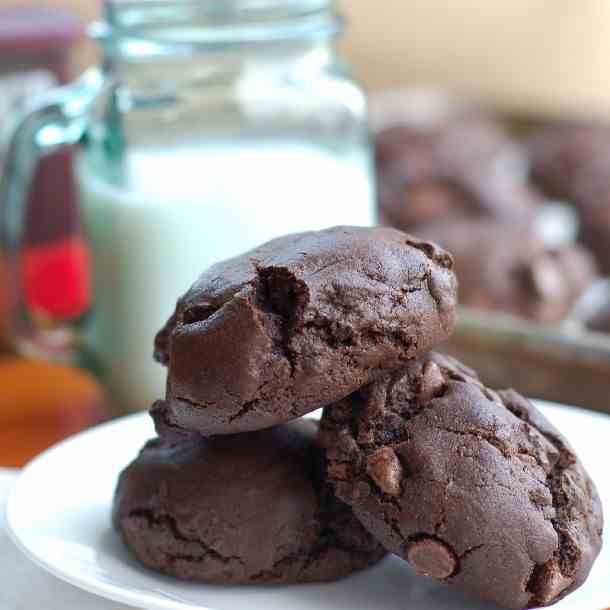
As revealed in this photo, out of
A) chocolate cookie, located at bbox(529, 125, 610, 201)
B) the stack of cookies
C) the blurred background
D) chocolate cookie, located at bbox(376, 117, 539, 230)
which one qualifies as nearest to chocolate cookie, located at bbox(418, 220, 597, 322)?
the blurred background

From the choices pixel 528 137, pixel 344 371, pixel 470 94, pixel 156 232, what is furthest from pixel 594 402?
pixel 470 94

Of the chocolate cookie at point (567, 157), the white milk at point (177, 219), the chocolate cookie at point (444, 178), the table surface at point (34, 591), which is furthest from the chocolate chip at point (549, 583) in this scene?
the chocolate cookie at point (567, 157)

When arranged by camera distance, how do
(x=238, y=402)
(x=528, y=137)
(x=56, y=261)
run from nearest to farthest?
1. (x=238, y=402)
2. (x=56, y=261)
3. (x=528, y=137)

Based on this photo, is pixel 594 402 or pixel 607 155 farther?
pixel 607 155

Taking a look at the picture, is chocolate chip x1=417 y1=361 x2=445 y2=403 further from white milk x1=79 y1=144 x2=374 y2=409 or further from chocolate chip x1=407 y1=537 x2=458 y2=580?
white milk x1=79 y1=144 x2=374 y2=409

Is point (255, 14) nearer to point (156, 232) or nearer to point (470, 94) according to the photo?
point (156, 232)

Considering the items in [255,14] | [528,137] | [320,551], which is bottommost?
[528,137]

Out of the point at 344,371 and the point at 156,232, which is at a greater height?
the point at 344,371

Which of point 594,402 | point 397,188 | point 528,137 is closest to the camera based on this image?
point 594,402
